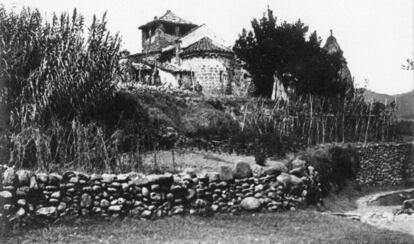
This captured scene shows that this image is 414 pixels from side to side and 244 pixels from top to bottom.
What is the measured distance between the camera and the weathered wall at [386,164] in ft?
74.5

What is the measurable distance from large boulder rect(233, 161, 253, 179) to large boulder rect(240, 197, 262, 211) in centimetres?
62

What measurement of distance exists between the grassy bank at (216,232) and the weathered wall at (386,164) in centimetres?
1148

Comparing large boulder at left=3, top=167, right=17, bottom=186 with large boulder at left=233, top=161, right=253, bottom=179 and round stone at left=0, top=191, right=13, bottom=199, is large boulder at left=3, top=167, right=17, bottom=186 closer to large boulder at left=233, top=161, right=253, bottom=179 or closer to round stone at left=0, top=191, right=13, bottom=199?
round stone at left=0, top=191, right=13, bottom=199

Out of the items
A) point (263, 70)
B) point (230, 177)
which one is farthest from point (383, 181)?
point (230, 177)

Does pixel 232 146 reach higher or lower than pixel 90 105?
lower

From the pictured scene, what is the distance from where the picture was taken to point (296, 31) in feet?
103

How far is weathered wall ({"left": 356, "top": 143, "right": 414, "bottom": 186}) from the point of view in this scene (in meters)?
22.7

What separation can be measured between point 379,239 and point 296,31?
924 inches

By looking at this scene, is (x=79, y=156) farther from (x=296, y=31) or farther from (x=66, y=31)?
(x=296, y=31)

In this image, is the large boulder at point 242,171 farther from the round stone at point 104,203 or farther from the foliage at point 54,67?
the foliage at point 54,67

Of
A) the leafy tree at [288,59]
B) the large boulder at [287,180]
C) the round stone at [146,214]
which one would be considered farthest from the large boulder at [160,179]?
the leafy tree at [288,59]

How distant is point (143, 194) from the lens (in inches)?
446

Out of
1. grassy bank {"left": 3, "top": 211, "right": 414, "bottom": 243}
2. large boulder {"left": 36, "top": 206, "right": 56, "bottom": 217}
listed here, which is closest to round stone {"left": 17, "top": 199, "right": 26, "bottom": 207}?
large boulder {"left": 36, "top": 206, "right": 56, "bottom": 217}

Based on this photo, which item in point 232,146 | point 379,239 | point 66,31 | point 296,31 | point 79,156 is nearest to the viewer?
point 379,239
